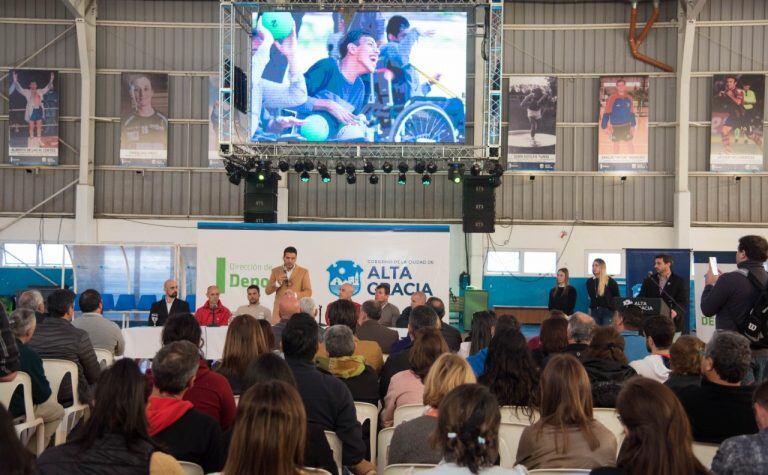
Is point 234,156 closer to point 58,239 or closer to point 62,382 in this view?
point 58,239

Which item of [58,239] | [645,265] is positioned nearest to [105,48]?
[58,239]

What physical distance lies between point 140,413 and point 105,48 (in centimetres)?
1742

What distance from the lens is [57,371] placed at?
5371 mm

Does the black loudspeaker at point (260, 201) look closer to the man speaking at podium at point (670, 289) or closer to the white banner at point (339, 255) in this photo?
the white banner at point (339, 255)

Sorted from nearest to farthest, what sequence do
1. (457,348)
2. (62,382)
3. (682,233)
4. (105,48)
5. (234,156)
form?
1. (62,382)
2. (457,348)
3. (234,156)
4. (682,233)
5. (105,48)

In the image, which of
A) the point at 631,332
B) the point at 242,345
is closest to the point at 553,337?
the point at 631,332

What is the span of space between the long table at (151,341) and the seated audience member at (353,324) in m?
2.46

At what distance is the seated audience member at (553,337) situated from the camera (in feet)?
17.7

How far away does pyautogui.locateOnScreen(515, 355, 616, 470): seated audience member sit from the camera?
322cm

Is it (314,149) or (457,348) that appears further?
(314,149)

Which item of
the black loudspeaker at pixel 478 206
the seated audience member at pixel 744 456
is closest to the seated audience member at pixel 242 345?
the seated audience member at pixel 744 456

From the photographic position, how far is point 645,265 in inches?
455

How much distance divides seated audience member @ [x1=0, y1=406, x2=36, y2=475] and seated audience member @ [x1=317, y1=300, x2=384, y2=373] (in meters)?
3.77

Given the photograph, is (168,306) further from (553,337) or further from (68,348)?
(553,337)
